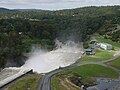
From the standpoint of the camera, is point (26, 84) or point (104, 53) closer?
point (26, 84)

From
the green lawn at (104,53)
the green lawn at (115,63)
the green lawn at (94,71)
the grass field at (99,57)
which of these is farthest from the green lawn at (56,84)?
the green lawn at (104,53)

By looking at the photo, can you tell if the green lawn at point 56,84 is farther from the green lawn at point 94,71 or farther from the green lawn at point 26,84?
the green lawn at point 94,71

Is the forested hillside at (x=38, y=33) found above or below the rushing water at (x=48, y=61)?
above

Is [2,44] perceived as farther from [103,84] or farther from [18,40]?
[103,84]

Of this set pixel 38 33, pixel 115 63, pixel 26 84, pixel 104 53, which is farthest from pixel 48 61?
pixel 38 33

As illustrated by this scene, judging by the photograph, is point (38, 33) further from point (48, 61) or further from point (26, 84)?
point (26, 84)

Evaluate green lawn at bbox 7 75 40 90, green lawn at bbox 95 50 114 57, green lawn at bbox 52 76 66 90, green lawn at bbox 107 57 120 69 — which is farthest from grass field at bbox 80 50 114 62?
green lawn at bbox 7 75 40 90
